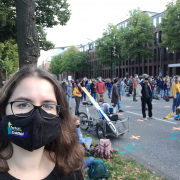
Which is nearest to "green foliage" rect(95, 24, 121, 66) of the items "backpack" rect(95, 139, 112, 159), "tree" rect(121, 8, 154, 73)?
"tree" rect(121, 8, 154, 73)

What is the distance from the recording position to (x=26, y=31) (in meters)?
3.50

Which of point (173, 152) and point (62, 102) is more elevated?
point (62, 102)

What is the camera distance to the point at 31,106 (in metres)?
1.27

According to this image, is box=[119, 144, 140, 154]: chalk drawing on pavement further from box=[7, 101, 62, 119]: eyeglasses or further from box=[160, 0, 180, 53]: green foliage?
box=[160, 0, 180, 53]: green foliage

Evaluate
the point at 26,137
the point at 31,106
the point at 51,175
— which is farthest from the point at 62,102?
the point at 51,175

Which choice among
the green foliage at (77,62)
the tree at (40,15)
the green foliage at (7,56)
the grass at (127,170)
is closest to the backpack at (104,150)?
the grass at (127,170)

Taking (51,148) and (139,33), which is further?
(139,33)

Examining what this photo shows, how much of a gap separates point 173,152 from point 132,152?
103 cm

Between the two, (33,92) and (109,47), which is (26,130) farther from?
(109,47)

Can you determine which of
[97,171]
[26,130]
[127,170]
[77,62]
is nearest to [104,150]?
[127,170]

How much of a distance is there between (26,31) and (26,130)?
8.88ft

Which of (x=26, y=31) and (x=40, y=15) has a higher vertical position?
(x=40, y=15)

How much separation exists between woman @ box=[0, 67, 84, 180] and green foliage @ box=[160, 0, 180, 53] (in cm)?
3073

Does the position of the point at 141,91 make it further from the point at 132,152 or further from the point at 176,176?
the point at 176,176
